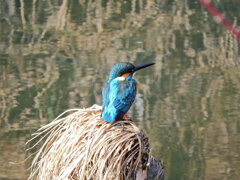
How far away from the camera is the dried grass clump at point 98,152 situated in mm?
2164

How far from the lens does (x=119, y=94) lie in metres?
2.52

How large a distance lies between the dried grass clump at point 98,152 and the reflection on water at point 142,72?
157 cm

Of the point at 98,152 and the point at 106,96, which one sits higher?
the point at 106,96

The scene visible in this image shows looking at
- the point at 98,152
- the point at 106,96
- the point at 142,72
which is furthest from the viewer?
the point at 142,72

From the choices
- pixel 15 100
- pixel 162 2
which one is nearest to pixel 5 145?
pixel 15 100

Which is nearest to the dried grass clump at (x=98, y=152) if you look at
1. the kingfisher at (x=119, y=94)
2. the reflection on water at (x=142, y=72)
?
the kingfisher at (x=119, y=94)

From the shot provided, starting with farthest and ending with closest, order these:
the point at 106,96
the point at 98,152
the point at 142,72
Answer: the point at 142,72, the point at 106,96, the point at 98,152

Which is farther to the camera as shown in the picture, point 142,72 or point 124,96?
point 142,72

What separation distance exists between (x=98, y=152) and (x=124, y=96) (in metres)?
0.45

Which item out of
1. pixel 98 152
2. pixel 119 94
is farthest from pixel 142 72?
pixel 98 152

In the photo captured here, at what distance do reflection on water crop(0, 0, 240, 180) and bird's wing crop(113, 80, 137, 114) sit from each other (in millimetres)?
1414

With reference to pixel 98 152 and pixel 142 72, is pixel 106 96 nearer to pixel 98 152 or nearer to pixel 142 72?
pixel 98 152

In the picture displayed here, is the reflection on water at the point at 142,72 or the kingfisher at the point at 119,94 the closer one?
the kingfisher at the point at 119,94

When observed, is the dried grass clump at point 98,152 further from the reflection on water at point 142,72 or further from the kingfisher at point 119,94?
the reflection on water at point 142,72
